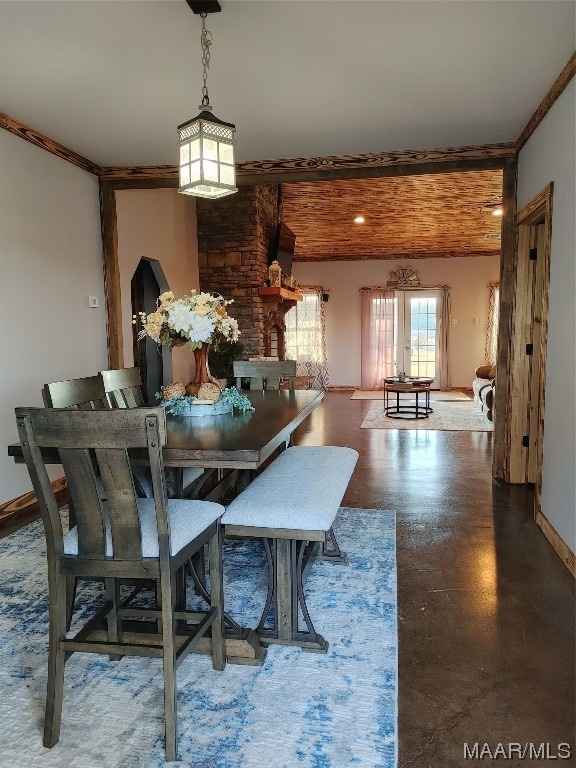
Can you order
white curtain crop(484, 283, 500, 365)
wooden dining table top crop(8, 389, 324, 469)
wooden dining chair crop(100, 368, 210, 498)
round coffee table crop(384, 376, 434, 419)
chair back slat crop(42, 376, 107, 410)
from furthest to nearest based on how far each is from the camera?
white curtain crop(484, 283, 500, 365)
round coffee table crop(384, 376, 434, 419)
wooden dining chair crop(100, 368, 210, 498)
chair back slat crop(42, 376, 107, 410)
wooden dining table top crop(8, 389, 324, 469)

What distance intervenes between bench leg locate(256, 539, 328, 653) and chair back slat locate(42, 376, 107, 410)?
3.30ft

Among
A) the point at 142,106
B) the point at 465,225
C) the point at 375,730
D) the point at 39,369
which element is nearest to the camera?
the point at 375,730

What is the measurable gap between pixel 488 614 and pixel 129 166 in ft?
14.0

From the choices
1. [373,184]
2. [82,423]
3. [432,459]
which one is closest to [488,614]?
[82,423]

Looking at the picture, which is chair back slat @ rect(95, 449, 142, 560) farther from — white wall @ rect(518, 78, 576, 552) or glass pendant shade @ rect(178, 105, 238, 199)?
white wall @ rect(518, 78, 576, 552)

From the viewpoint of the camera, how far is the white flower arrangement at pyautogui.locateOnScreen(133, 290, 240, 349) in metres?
2.36

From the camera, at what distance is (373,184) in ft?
24.4

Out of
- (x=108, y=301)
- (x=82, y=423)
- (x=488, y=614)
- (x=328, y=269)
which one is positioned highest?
(x=328, y=269)

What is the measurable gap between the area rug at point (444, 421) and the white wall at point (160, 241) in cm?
260

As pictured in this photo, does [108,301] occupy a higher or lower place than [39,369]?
higher

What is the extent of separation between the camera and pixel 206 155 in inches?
89.3

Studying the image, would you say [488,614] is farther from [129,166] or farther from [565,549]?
[129,166]

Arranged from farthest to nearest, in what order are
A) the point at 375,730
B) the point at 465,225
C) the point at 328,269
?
the point at 328,269
the point at 465,225
the point at 375,730

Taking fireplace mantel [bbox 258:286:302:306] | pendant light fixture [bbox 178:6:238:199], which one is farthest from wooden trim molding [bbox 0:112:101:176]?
fireplace mantel [bbox 258:286:302:306]
